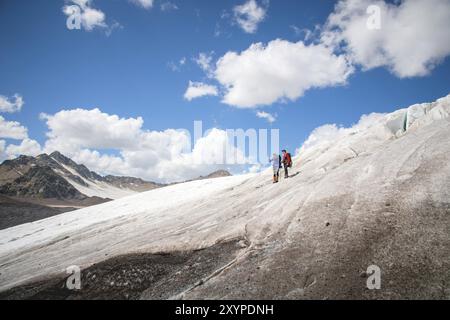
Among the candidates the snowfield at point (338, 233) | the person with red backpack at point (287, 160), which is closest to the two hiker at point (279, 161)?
the person with red backpack at point (287, 160)

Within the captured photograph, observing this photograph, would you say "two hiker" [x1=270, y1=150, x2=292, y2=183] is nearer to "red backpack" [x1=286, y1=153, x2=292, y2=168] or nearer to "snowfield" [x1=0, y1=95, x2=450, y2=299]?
"red backpack" [x1=286, y1=153, x2=292, y2=168]

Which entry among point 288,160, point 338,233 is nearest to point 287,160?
point 288,160

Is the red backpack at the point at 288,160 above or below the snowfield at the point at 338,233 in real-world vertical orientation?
above

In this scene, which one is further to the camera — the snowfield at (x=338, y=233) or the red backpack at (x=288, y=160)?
the red backpack at (x=288, y=160)

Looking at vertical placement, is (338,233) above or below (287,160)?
below

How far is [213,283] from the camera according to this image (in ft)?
30.1

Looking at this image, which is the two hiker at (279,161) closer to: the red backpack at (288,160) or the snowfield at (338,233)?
the red backpack at (288,160)

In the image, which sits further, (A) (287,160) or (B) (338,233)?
(A) (287,160)

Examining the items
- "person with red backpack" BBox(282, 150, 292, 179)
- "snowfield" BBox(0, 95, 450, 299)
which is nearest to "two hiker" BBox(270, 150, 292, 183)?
"person with red backpack" BBox(282, 150, 292, 179)

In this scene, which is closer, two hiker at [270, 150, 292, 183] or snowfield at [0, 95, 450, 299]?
snowfield at [0, 95, 450, 299]

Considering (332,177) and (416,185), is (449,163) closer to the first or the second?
(416,185)

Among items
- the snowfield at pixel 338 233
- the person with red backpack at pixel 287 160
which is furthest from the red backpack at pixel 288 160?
the snowfield at pixel 338 233

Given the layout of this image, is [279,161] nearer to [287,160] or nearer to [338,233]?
[287,160]
